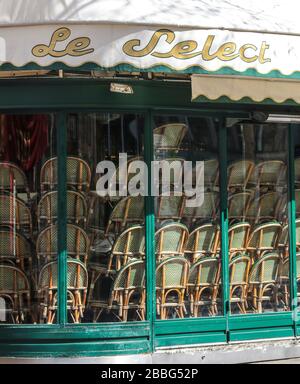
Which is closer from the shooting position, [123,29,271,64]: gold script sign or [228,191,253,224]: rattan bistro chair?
[123,29,271,64]: gold script sign

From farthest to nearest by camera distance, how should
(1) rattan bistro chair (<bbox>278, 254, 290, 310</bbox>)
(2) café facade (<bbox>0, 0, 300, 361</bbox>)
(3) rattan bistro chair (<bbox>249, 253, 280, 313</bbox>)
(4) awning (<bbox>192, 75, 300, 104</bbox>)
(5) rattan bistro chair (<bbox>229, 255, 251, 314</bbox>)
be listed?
(1) rattan bistro chair (<bbox>278, 254, 290, 310</bbox>) < (3) rattan bistro chair (<bbox>249, 253, 280, 313</bbox>) < (5) rattan bistro chair (<bbox>229, 255, 251, 314</bbox>) < (4) awning (<bbox>192, 75, 300, 104</bbox>) < (2) café facade (<bbox>0, 0, 300, 361</bbox>)

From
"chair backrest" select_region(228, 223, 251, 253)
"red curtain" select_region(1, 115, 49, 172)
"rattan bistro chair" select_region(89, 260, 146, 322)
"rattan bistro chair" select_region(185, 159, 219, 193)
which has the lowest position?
"rattan bistro chair" select_region(89, 260, 146, 322)

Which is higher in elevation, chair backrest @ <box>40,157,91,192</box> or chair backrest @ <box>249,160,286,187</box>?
chair backrest @ <box>249,160,286,187</box>

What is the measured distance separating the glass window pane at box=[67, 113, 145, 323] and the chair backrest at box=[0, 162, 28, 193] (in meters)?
0.50

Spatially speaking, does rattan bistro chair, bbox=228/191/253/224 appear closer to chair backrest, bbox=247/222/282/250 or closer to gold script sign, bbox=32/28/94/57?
chair backrest, bbox=247/222/282/250

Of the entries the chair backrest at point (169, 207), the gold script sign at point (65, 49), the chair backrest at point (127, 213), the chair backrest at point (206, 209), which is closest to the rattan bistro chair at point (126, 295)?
the chair backrest at point (127, 213)

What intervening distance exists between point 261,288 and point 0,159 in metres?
3.21

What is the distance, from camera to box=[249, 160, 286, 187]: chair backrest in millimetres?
8664

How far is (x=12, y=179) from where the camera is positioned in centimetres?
805

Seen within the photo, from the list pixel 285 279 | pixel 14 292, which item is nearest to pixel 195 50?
pixel 285 279

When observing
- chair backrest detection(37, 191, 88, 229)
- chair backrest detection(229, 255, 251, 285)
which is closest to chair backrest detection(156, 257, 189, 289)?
chair backrest detection(229, 255, 251, 285)

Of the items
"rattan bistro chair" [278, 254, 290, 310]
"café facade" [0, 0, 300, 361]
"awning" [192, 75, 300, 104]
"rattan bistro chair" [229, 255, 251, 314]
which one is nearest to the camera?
"café facade" [0, 0, 300, 361]
